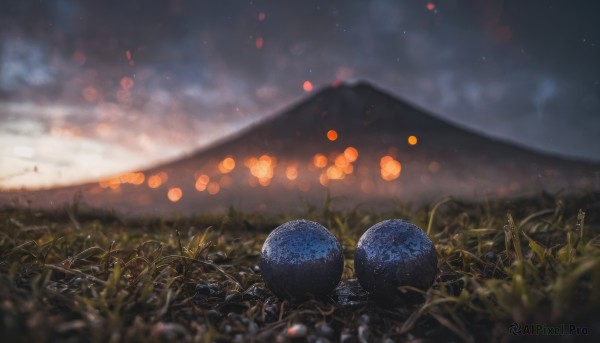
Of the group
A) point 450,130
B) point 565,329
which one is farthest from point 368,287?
point 450,130

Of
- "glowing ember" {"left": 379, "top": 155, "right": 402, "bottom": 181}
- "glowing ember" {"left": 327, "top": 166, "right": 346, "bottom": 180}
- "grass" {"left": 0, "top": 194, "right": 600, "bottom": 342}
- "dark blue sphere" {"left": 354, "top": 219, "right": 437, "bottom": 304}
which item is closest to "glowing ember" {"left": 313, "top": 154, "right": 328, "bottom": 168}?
"glowing ember" {"left": 327, "top": 166, "right": 346, "bottom": 180}

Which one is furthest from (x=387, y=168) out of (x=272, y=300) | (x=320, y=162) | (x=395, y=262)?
(x=272, y=300)

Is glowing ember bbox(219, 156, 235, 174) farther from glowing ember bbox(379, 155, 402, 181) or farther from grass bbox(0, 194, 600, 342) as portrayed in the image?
grass bbox(0, 194, 600, 342)

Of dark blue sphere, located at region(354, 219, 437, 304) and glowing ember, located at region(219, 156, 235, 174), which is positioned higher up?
glowing ember, located at region(219, 156, 235, 174)

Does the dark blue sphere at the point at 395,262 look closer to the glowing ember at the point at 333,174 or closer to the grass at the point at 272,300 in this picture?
the grass at the point at 272,300

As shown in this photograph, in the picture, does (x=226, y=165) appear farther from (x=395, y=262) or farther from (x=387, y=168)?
(x=395, y=262)

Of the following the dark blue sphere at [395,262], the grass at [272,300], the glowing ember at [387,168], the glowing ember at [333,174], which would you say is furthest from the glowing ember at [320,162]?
the dark blue sphere at [395,262]

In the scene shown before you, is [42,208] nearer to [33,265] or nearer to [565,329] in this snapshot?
[33,265]
